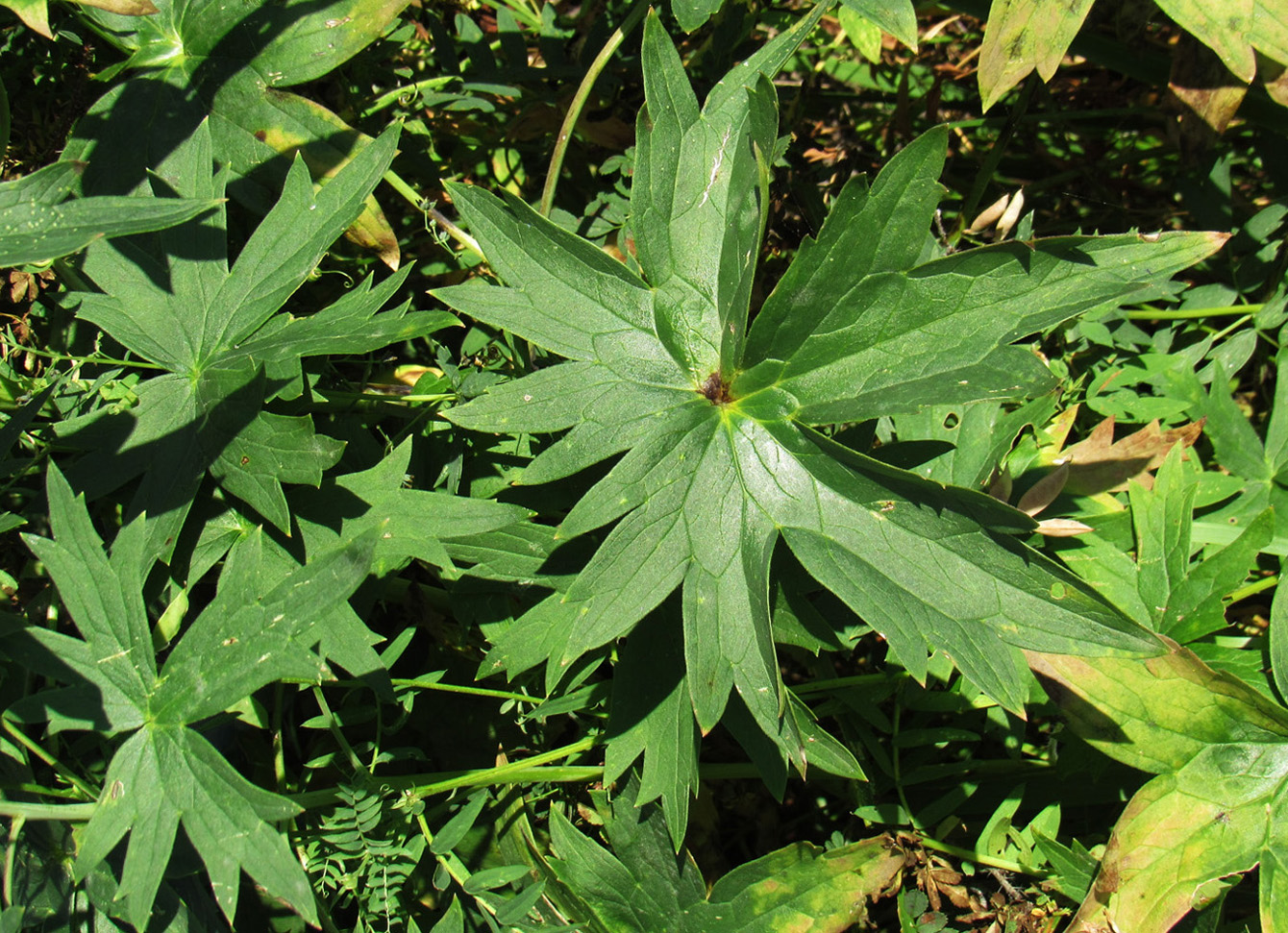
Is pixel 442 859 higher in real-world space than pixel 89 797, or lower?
lower

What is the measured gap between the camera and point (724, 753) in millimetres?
2193

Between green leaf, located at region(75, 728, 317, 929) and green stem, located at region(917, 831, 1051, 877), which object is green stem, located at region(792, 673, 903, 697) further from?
green leaf, located at region(75, 728, 317, 929)

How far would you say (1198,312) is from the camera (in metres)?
2.47

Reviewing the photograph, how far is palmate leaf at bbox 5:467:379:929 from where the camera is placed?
145 centimetres

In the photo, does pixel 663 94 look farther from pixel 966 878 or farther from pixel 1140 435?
pixel 966 878

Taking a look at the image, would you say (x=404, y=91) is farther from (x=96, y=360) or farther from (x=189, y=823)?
(x=189, y=823)

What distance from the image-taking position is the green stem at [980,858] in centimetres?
200

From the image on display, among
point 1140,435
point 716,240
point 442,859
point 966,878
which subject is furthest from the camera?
point 1140,435

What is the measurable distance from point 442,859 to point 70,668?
777mm

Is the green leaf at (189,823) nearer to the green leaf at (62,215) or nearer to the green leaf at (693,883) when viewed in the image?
the green leaf at (693,883)

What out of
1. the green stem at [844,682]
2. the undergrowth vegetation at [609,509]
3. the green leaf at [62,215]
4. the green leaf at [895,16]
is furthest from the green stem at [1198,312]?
the green leaf at [62,215]

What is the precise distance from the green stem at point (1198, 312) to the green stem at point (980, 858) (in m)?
1.39

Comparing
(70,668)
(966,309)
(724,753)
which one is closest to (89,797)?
(70,668)

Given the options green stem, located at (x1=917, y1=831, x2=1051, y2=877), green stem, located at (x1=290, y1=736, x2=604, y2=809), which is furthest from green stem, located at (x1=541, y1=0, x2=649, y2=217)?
green stem, located at (x1=917, y1=831, x2=1051, y2=877)
